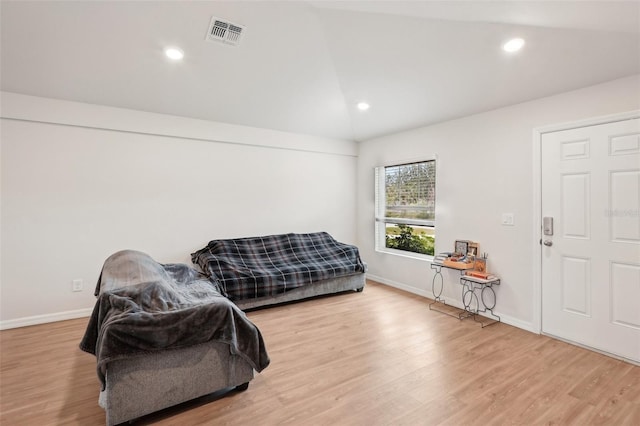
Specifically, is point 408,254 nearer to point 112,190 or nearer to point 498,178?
point 498,178

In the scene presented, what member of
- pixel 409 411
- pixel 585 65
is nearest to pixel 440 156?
pixel 585 65

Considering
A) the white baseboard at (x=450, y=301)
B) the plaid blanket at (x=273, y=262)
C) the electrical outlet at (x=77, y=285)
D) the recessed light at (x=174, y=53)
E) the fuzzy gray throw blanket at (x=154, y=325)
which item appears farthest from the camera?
the plaid blanket at (x=273, y=262)

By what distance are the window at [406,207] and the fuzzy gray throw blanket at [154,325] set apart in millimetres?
3134

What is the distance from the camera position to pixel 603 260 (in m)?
2.71

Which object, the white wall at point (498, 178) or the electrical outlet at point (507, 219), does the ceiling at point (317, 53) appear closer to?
the white wall at point (498, 178)

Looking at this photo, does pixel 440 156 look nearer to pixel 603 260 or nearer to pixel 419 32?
pixel 419 32

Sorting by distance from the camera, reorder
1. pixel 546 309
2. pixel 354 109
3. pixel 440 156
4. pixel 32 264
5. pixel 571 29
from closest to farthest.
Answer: pixel 571 29 < pixel 546 309 < pixel 32 264 < pixel 440 156 < pixel 354 109

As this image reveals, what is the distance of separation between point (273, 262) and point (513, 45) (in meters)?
3.53

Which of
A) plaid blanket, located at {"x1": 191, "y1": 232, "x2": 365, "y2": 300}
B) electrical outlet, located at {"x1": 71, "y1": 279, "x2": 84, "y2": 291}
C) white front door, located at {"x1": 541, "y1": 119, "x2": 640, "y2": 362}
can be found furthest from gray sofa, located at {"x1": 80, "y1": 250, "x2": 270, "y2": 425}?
white front door, located at {"x1": 541, "y1": 119, "x2": 640, "y2": 362}

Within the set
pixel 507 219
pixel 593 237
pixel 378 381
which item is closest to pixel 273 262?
pixel 378 381

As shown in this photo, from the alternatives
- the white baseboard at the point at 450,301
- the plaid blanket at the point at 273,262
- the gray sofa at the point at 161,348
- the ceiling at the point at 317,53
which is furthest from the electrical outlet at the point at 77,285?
the white baseboard at the point at 450,301

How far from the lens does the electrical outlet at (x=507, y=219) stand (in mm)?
3336

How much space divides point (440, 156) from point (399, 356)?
266cm

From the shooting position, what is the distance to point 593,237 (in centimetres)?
276
